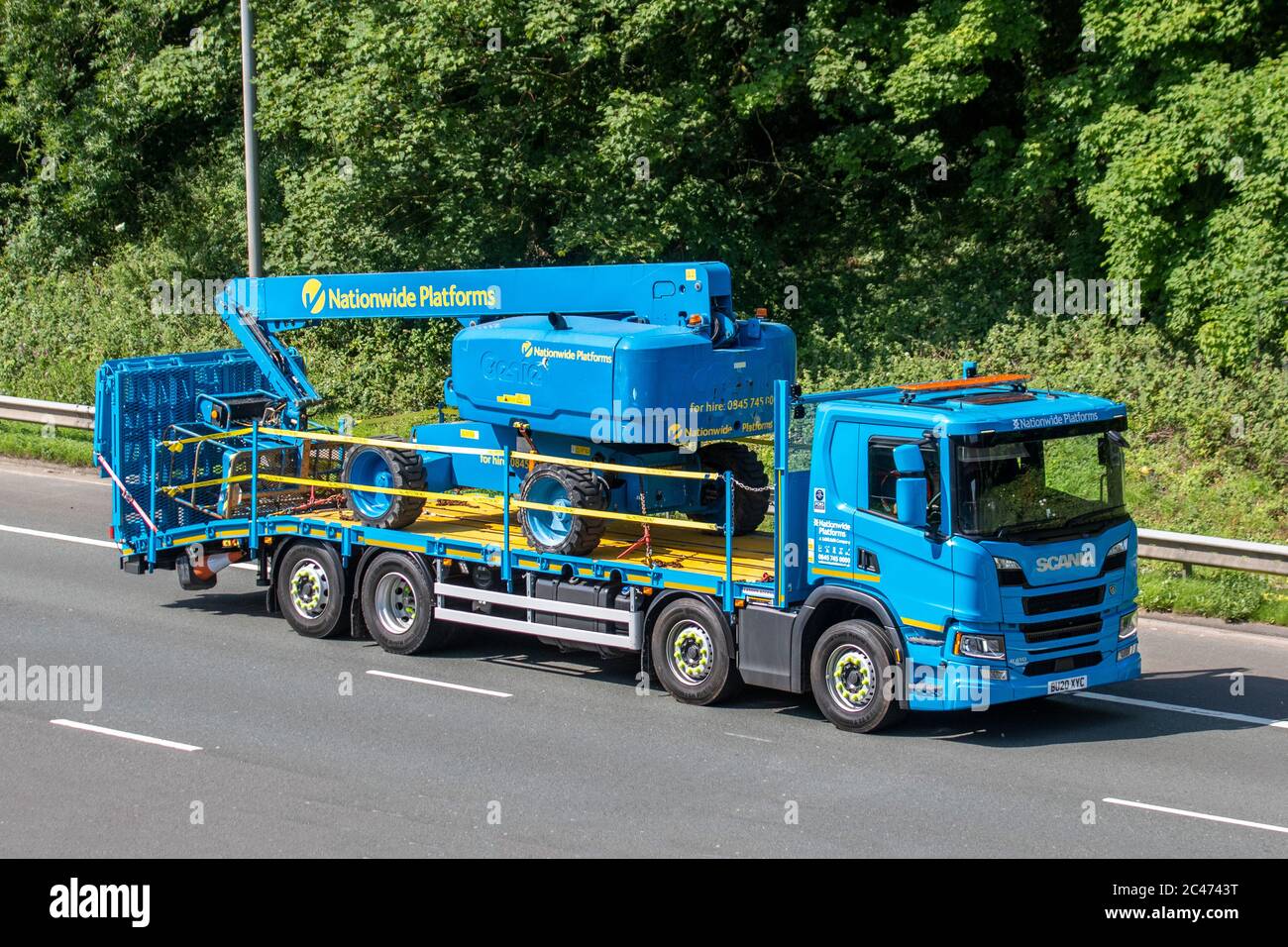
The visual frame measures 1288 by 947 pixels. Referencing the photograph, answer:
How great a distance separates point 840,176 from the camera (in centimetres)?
2669

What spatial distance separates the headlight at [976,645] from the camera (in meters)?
11.5

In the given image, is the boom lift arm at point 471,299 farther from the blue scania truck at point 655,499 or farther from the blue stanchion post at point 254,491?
the blue stanchion post at point 254,491

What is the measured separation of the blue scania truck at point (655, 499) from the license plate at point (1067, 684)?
0.08 ft

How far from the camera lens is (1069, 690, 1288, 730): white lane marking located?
41.4 feet

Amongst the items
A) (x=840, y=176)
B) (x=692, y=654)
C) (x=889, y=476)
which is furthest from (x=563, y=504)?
(x=840, y=176)

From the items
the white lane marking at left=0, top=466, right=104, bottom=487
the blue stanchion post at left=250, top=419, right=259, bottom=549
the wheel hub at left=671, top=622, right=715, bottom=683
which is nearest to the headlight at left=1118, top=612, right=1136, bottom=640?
the wheel hub at left=671, top=622, right=715, bottom=683

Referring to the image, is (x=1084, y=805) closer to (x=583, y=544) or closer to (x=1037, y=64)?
→ (x=583, y=544)

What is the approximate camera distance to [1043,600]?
11.7 metres

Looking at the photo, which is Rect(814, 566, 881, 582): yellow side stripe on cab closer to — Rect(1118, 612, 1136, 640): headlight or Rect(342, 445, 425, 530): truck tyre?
Rect(1118, 612, 1136, 640): headlight

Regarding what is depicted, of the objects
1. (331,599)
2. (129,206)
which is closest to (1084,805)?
(331,599)

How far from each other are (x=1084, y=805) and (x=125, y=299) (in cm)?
2440

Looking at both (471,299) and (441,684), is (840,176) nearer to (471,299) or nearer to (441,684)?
(471,299)

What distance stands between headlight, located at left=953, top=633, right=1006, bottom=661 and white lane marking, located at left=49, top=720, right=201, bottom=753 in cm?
567

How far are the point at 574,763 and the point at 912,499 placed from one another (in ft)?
10.1
